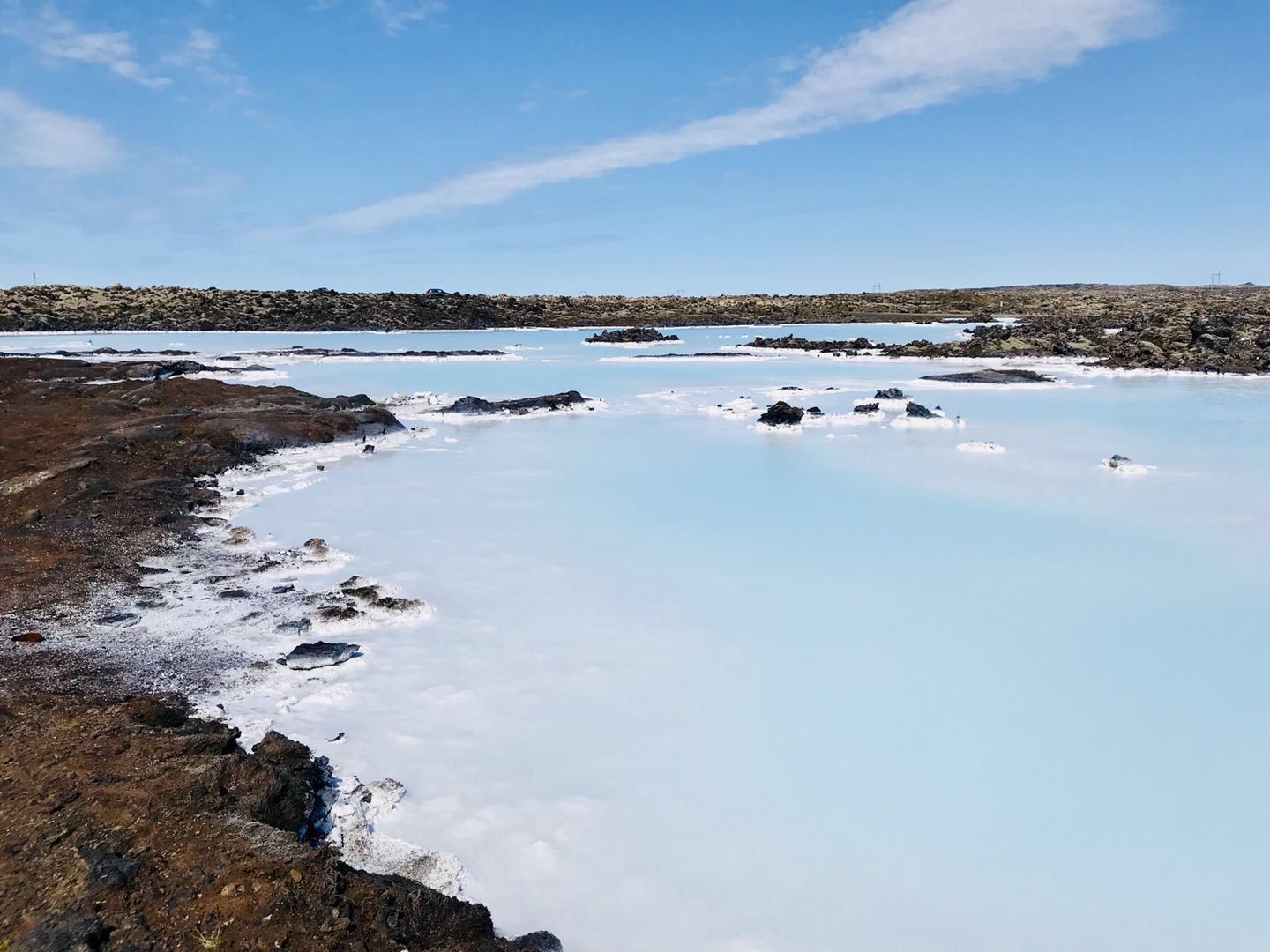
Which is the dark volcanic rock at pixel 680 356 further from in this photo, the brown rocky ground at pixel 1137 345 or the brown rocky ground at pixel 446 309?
the brown rocky ground at pixel 446 309

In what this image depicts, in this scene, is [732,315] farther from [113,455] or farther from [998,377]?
[113,455]

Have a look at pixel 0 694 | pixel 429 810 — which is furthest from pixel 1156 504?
pixel 0 694

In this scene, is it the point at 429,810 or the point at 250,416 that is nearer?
the point at 429,810

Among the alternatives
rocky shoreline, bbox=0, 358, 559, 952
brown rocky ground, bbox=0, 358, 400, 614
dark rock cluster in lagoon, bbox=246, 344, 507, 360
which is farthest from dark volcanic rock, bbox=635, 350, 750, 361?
rocky shoreline, bbox=0, 358, 559, 952

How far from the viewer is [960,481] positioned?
10750 millimetres

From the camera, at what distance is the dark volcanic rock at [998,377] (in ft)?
75.4

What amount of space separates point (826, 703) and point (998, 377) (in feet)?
68.5

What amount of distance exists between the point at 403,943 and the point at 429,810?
1.07 metres

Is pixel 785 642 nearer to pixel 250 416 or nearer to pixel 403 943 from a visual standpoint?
pixel 403 943

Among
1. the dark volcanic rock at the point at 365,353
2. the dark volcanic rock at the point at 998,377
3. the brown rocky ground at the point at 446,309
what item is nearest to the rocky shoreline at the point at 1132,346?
the dark volcanic rock at the point at 998,377

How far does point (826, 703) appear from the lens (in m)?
5.05

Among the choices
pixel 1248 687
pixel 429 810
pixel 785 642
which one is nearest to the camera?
pixel 429 810

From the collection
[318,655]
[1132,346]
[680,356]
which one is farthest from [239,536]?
[1132,346]

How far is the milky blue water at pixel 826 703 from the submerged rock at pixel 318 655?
0.37 ft
